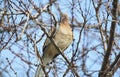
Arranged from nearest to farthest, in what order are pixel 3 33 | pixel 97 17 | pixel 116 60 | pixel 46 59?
pixel 116 60
pixel 3 33
pixel 97 17
pixel 46 59

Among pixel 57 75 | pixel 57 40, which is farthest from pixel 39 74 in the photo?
pixel 57 40

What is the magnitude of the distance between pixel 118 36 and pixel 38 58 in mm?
1269

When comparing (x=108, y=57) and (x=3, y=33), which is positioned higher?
(x=3, y=33)

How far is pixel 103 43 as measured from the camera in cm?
438

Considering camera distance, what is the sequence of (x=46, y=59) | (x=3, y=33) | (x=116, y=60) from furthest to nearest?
(x=46, y=59), (x=3, y=33), (x=116, y=60)

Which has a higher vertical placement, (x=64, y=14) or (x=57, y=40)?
(x=64, y=14)

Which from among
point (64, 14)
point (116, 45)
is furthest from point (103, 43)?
point (64, 14)

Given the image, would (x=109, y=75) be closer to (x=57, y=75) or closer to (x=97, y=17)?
(x=57, y=75)

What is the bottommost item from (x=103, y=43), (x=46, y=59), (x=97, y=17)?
(x=46, y=59)

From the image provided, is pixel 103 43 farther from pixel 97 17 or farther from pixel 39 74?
pixel 39 74

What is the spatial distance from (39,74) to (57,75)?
403 mm

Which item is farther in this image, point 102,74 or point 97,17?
point 97,17

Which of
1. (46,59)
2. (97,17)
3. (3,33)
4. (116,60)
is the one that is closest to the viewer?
(116,60)

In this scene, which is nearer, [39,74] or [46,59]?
[39,74]
